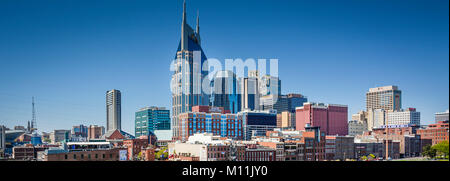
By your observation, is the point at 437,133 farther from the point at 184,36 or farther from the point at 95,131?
the point at 95,131

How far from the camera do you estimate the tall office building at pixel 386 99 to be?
64.3 meters

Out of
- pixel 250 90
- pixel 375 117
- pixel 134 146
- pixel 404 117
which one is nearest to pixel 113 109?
pixel 250 90

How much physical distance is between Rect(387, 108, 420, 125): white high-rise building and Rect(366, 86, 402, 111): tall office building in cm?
296

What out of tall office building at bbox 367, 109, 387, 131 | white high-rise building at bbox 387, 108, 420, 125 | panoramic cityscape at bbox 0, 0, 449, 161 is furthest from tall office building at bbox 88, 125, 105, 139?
white high-rise building at bbox 387, 108, 420, 125

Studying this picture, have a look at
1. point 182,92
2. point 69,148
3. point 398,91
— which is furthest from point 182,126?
point 398,91

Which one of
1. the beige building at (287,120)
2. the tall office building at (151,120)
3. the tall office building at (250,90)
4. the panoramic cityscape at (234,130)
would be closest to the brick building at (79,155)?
the panoramic cityscape at (234,130)

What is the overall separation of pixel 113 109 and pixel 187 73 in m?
12.1

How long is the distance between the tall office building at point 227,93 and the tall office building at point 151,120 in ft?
44.0

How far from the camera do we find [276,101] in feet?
235

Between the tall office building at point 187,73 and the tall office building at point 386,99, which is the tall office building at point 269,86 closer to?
the tall office building at point 187,73

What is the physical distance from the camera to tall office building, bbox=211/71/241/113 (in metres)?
72.9

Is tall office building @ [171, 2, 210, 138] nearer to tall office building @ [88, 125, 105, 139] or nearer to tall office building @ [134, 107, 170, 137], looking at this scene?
tall office building @ [134, 107, 170, 137]

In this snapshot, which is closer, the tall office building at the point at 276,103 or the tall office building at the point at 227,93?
the tall office building at the point at 276,103

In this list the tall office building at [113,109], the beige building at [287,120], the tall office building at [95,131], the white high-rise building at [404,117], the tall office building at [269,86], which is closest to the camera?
the tall office building at [95,131]
